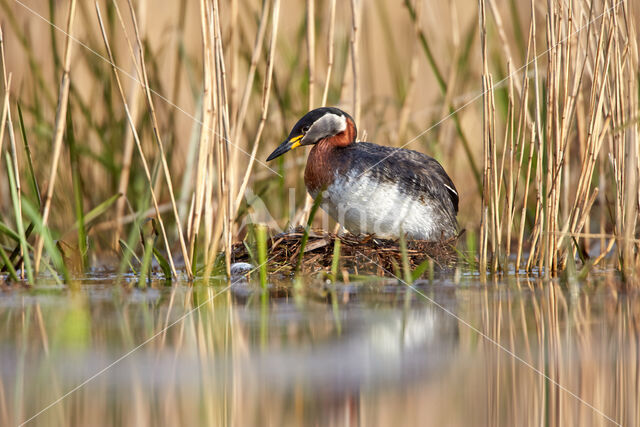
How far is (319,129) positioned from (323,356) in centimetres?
286

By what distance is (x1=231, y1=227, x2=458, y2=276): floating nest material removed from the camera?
523cm

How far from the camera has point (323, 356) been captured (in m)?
3.15

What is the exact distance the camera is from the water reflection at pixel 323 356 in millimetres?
2537

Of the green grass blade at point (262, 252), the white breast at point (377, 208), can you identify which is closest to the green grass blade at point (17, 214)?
the green grass blade at point (262, 252)

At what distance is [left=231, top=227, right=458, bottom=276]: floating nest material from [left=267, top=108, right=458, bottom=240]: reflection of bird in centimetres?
17

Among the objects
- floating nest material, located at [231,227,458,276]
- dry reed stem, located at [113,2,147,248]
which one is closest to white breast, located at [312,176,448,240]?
floating nest material, located at [231,227,458,276]

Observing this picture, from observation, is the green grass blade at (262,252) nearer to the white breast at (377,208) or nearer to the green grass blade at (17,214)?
the white breast at (377,208)

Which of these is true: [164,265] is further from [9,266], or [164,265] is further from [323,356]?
[323,356]

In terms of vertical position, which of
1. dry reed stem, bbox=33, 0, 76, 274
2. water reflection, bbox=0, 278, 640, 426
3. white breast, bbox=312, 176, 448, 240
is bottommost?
water reflection, bbox=0, 278, 640, 426

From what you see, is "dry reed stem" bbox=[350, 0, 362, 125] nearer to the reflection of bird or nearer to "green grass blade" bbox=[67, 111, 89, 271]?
the reflection of bird

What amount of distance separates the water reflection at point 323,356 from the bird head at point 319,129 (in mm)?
1497

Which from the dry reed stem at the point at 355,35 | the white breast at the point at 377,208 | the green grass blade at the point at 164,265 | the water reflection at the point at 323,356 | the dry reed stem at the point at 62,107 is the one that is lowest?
the water reflection at the point at 323,356

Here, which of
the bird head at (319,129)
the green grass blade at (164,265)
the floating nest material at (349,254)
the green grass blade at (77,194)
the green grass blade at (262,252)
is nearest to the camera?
the green grass blade at (262,252)

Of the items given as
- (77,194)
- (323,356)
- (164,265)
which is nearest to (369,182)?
(164,265)
